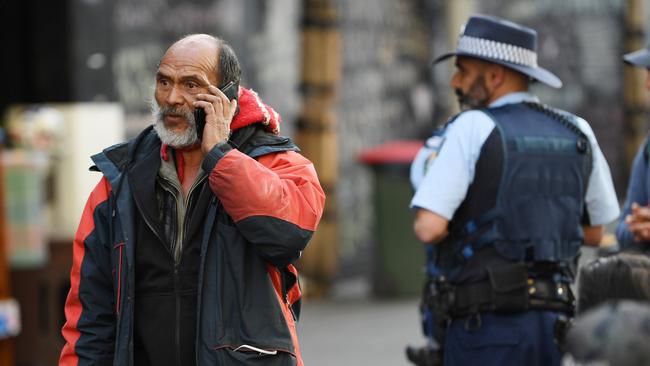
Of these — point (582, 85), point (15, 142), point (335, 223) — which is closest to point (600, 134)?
point (582, 85)

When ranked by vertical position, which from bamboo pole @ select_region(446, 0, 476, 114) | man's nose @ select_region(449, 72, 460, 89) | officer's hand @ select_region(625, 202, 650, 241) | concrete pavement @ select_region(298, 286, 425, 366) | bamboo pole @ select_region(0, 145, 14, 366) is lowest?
concrete pavement @ select_region(298, 286, 425, 366)

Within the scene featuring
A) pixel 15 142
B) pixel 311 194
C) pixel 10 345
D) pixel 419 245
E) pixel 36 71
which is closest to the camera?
pixel 311 194

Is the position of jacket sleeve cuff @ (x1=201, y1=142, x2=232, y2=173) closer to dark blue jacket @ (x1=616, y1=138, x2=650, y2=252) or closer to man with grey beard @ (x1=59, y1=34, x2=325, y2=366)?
man with grey beard @ (x1=59, y1=34, x2=325, y2=366)

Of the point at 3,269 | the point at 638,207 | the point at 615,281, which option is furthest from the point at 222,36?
the point at 615,281

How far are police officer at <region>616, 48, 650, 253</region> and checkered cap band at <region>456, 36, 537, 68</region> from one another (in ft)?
1.57

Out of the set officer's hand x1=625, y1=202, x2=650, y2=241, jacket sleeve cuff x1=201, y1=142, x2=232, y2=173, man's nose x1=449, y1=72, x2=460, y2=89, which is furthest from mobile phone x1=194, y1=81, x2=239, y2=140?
officer's hand x1=625, y1=202, x2=650, y2=241

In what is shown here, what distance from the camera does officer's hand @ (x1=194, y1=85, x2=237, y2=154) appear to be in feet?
13.9

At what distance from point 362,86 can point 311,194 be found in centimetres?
1111

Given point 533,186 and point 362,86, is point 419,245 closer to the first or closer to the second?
point 362,86

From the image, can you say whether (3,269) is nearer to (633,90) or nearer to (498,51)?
(498,51)

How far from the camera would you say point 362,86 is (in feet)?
50.5

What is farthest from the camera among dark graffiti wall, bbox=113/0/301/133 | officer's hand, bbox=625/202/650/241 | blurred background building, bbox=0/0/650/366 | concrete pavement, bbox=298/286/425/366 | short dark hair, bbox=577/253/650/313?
dark graffiti wall, bbox=113/0/301/133

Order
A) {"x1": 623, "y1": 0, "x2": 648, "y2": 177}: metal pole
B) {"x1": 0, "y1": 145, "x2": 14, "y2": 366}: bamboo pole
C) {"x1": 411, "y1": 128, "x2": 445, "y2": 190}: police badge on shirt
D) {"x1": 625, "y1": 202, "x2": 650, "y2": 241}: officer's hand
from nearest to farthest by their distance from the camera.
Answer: {"x1": 625, "y1": 202, "x2": 650, "y2": 241}: officer's hand
{"x1": 411, "y1": 128, "x2": 445, "y2": 190}: police badge on shirt
{"x1": 0, "y1": 145, "x2": 14, "y2": 366}: bamboo pole
{"x1": 623, "y1": 0, "x2": 648, "y2": 177}: metal pole

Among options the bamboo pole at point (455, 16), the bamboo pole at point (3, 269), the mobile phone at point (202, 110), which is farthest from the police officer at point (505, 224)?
the bamboo pole at point (455, 16)
